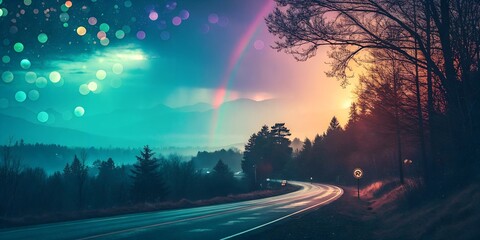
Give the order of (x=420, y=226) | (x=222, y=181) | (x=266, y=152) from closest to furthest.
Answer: (x=420, y=226), (x=222, y=181), (x=266, y=152)

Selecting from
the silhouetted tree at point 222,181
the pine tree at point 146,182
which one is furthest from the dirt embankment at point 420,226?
the silhouetted tree at point 222,181

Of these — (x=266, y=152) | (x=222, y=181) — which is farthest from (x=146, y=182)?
(x=266, y=152)

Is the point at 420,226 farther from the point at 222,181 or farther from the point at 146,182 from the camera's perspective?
the point at 222,181

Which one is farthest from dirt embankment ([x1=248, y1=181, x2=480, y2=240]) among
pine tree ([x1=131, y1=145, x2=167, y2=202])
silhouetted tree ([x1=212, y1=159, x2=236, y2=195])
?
silhouetted tree ([x1=212, y1=159, x2=236, y2=195])

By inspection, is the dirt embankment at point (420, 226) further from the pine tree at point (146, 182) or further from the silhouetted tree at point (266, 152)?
the silhouetted tree at point (266, 152)

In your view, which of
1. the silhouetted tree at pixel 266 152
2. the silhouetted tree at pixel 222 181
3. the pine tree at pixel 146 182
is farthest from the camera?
the silhouetted tree at pixel 266 152

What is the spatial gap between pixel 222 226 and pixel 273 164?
9072 cm

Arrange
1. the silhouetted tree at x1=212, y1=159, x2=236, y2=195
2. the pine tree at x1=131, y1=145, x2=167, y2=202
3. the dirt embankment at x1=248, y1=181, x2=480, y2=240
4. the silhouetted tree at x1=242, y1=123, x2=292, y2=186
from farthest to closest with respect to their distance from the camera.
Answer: the silhouetted tree at x1=242, y1=123, x2=292, y2=186 → the silhouetted tree at x1=212, y1=159, x2=236, y2=195 → the pine tree at x1=131, y1=145, x2=167, y2=202 → the dirt embankment at x1=248, y1=181, x2=480, y2=240

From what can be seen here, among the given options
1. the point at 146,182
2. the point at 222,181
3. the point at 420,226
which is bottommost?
the point at 222,181

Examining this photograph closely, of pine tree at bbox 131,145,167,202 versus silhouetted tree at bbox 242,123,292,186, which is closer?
pine tree at bbox 131,145,167,202

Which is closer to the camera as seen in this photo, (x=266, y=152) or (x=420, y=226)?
(x=420, y=226)

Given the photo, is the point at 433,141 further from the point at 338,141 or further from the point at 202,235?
the point at 338,141

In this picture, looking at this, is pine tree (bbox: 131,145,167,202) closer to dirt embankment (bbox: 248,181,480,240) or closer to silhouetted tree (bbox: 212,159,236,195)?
silhouetted tree (bbox: 212,159,236,195)

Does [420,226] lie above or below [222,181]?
above
